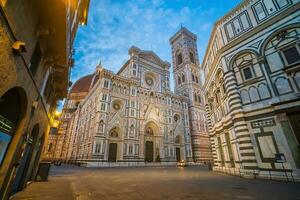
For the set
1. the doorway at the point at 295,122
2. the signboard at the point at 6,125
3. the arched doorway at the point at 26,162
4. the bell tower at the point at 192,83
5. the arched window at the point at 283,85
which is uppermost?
the bell tower at the point at 192,83

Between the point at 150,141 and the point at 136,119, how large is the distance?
5.66 m

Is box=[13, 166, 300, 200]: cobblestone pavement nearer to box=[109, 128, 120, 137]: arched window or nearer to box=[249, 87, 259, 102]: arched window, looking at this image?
box=[249, 87, 259, 102]: arched window

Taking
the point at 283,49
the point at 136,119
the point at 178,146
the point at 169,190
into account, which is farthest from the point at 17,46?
the point at 178,146

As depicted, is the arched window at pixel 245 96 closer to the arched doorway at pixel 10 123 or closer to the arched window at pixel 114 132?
the arched doorway at pixel 10 123

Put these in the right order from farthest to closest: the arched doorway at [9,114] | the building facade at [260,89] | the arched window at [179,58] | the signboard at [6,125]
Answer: the arched window at [179,58]
the building facade at [260,89]
the arched doorway at [9,114]
the signboard at [6,125]

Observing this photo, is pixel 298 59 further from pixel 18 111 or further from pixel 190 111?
pixel 190 111

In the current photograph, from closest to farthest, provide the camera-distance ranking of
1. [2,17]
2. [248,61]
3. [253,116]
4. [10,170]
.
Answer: [2,17]
[10,170]
[253,116]
[248,61]

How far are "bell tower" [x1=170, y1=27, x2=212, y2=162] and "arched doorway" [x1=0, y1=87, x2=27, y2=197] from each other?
122ft

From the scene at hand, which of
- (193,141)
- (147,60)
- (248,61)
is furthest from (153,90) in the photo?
(248,61)

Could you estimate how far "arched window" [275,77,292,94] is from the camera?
8.86 meters

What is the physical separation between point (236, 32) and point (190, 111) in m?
30.0

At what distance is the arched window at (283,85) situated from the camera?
8.86 m

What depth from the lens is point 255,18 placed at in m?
11.7

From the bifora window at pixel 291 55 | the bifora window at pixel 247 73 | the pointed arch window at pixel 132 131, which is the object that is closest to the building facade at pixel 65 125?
the pointed arch window at pixel 132 131
